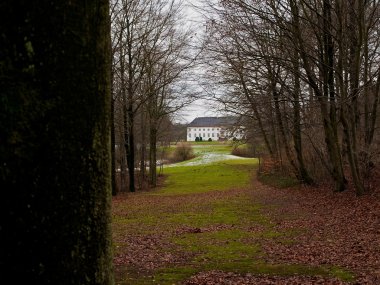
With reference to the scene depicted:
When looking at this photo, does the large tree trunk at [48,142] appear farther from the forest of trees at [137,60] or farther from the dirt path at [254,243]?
the forest of trees at [137,60]

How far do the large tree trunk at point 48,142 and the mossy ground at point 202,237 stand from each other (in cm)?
601

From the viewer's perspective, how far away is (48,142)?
1665 millimetres

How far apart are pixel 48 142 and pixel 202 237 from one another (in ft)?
37.0

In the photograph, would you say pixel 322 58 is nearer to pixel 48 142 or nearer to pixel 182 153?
pixel 48 142

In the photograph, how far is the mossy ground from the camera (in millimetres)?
7969

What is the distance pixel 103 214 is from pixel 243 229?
12.4m

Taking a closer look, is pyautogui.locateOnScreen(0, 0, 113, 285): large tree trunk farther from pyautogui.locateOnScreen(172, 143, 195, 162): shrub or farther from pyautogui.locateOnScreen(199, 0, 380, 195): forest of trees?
pyautogui.locateOnScreen(172, 143, 195, 162): shrub

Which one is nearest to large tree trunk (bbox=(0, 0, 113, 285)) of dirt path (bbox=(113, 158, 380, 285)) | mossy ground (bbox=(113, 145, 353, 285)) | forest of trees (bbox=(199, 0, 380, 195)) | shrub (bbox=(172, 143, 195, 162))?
dirt path (bbox=(113, 158, 380, 285))

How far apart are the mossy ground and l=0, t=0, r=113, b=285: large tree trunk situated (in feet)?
19.7

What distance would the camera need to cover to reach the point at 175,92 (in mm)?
35938

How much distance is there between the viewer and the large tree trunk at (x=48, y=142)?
1.62 m

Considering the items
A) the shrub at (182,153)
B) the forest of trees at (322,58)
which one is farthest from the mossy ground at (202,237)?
the shrub at (182,153)

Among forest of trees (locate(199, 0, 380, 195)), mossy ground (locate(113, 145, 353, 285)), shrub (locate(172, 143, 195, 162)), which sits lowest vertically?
mossy ground (locate(113, 145, 353, 285))

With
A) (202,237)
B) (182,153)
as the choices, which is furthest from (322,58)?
(182,153)
